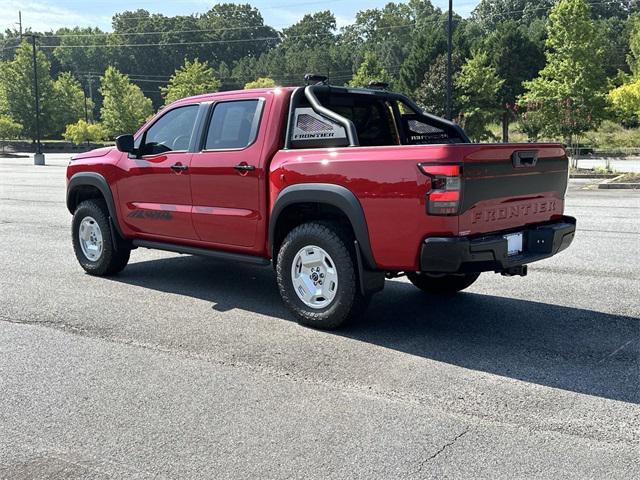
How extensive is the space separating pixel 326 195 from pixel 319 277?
708mm

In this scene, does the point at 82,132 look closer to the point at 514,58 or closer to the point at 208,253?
the point at 514,58

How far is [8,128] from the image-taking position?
A: 62281 millimetres

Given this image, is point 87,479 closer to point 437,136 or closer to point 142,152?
point 142,152

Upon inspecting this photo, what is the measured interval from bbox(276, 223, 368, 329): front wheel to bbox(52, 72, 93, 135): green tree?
2741 inches

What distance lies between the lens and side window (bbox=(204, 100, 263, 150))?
5.99 metres

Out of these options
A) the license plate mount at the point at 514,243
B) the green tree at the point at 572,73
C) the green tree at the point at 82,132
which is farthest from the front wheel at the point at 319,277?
the green tree at the point at 82,132

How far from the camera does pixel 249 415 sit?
3791 mm

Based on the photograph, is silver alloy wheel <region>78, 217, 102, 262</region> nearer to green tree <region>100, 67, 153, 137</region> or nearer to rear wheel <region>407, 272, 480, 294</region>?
rear wheel <region>407, 272, 480, 294</region>

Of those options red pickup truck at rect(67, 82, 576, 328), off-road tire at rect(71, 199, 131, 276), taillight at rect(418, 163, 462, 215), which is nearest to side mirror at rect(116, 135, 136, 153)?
red pickup truck at rect(67, 82, 576, 328)

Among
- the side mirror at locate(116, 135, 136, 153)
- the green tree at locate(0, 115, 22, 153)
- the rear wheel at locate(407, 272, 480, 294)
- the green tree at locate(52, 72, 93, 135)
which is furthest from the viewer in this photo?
the green tree at locate(52, 72, 93, 135)

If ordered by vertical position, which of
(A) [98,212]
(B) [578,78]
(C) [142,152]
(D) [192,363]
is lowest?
(D) [192,363]

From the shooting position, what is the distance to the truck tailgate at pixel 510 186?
15.3 feet

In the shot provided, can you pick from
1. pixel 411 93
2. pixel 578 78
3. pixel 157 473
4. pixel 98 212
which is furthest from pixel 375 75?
pixel 157 473

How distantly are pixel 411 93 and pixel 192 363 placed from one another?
200 ft
